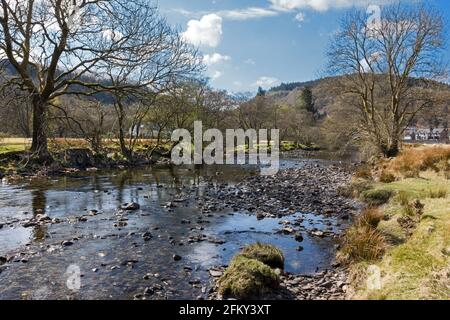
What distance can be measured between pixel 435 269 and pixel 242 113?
7107 centimetres

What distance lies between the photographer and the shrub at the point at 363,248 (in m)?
8.48

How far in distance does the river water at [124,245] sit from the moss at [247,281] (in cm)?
48

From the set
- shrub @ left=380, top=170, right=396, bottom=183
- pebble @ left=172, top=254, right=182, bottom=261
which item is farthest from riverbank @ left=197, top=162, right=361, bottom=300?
shrub @ left=380, top=170, right=396, bottom=183

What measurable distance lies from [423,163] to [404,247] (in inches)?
556

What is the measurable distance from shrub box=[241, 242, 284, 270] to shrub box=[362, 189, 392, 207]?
7168mm

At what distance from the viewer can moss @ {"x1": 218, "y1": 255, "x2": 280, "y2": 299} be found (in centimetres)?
692

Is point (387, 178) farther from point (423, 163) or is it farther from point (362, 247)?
point (362, 247)

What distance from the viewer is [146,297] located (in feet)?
23.1

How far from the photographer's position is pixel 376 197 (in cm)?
1542

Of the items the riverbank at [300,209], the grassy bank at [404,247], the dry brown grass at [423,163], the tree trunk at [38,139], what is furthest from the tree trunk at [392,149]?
the tree trunk at [38,139]

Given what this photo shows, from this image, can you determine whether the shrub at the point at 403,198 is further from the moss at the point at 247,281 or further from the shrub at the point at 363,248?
the moss at the point at 247,281

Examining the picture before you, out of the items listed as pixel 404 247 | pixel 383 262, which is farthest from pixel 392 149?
pixel 383 262

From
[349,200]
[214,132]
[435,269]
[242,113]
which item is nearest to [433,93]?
[349,200]
